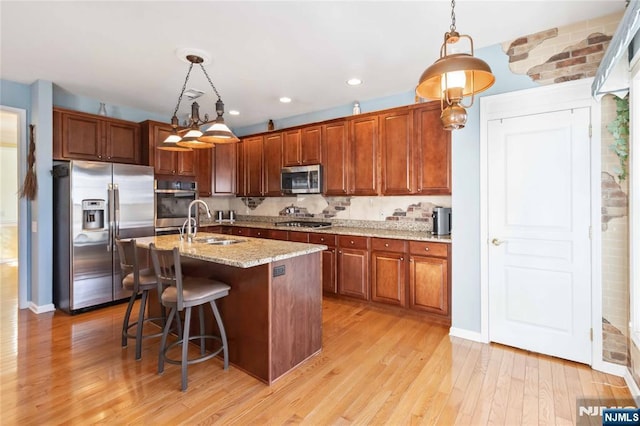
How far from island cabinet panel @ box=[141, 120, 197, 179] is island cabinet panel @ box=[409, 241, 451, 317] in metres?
3.72

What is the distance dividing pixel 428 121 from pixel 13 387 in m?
4.27

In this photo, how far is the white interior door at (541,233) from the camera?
253 cm

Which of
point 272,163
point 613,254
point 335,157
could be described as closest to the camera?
point 613,254

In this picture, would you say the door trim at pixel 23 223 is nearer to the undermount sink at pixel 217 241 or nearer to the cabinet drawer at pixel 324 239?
the undermount sink at pixel 217 241

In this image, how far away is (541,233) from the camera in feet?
8.84

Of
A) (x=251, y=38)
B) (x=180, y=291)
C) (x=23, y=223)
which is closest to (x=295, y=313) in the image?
(x=180, y=291)

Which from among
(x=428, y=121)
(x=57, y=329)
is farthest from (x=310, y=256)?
(x=57, y=329)

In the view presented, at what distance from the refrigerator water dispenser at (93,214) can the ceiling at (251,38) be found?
1.42m

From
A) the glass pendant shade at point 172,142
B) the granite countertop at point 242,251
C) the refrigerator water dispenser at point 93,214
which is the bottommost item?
the granite countertop at point 242,251

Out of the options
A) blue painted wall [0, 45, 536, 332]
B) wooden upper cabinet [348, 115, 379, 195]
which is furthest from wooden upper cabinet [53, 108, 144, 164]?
blue painted wall [0, 45, 536, 332]

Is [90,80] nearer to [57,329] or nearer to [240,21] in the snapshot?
[240,21]

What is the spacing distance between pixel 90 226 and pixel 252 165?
2.55 m

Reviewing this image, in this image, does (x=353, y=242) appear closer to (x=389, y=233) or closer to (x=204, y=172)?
(x=389, y=233)

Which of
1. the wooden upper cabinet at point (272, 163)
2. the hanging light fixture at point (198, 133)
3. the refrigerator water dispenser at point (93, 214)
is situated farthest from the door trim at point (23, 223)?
the wooden upper cabinet at point (272, 163)
